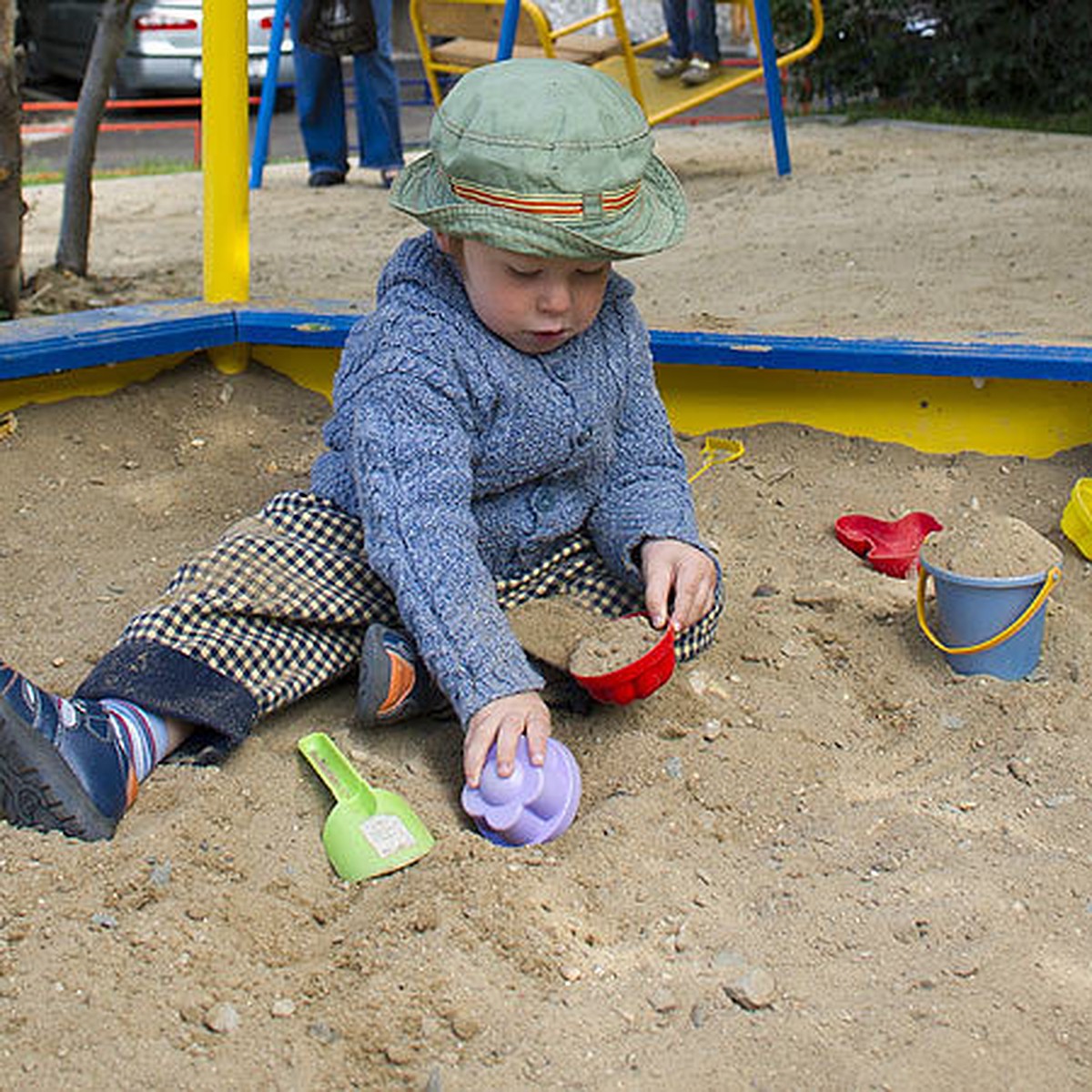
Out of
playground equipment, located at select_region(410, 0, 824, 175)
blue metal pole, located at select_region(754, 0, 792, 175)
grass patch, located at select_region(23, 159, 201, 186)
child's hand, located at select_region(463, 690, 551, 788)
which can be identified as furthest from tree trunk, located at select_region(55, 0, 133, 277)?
grass patch, located at select_region(23, 159, 201, 186)

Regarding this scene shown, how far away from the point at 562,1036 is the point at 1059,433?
5.04 feet

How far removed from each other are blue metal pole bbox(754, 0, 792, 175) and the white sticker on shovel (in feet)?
13.4

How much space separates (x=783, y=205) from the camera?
4.60 m

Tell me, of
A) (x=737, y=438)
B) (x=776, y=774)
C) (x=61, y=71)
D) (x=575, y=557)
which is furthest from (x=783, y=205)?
(x=61, y=71)

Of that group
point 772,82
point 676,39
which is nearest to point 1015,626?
point 772,82

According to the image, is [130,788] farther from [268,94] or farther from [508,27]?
[268,94]

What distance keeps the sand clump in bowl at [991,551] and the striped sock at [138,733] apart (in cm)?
90

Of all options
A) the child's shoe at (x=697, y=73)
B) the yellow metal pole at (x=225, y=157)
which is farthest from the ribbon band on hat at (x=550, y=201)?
the child's shoe at (x=697, y=73)

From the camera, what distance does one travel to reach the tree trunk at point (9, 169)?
2883 mm

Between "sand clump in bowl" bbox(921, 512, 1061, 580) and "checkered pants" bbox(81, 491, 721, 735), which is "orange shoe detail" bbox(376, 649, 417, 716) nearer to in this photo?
"checkered pants" bbox(81, 491, 721, 735)

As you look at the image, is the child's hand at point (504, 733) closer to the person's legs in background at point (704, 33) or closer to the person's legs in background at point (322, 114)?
the person's legs in background at point (322, 114)

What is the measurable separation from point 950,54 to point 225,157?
5.75 meters

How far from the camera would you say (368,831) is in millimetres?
1513

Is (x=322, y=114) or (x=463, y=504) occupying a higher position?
(x=322, y=114)
